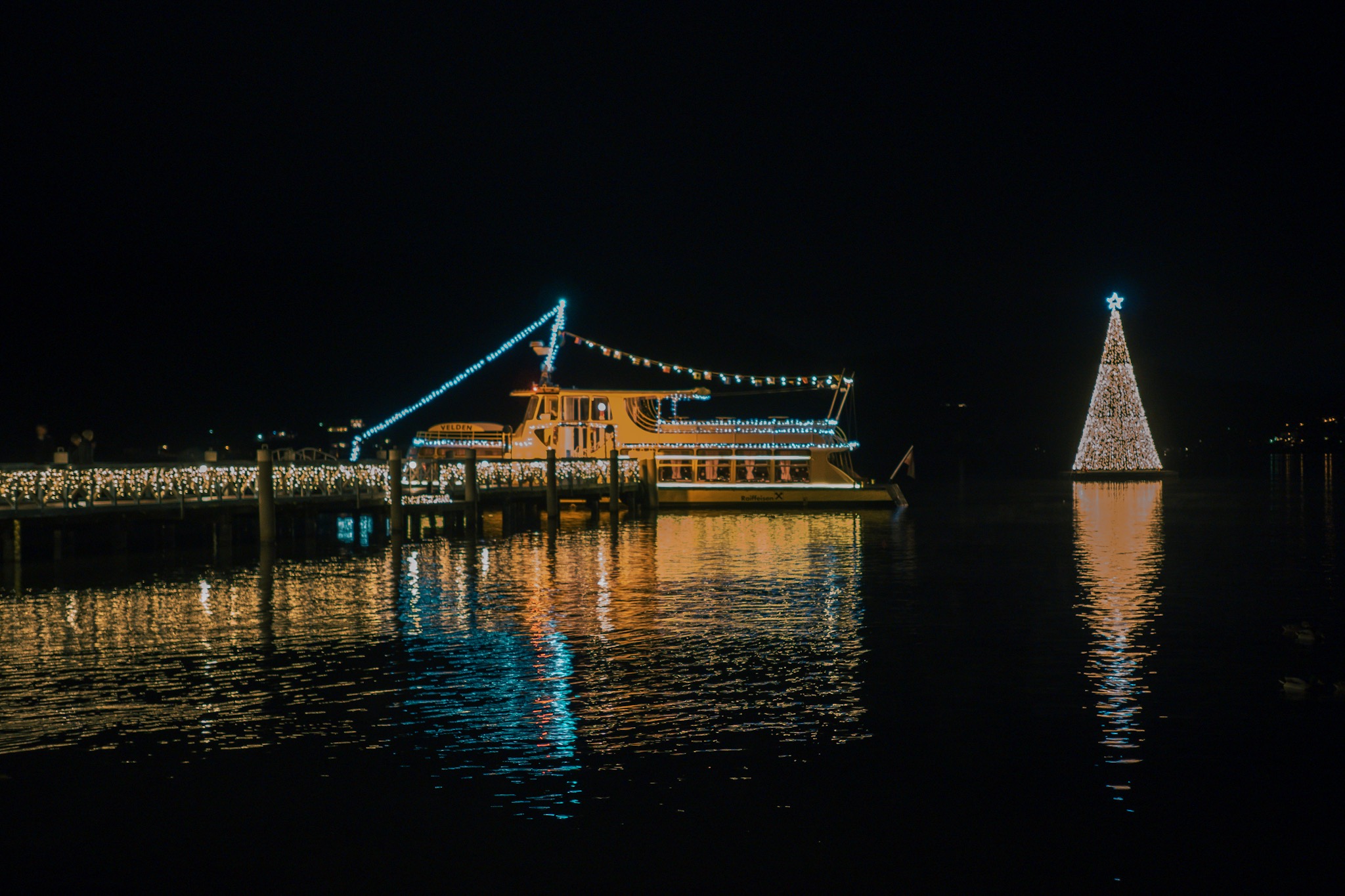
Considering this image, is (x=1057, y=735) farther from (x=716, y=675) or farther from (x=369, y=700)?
(x=369, y=700)

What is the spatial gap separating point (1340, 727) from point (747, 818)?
23.9 ft

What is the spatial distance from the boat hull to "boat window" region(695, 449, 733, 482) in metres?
1.27

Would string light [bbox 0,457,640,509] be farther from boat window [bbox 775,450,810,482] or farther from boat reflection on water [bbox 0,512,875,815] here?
boat window [bbox 775,450,810,482]

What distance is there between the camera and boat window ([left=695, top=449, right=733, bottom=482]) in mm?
54219

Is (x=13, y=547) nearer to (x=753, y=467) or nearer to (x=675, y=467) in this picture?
(x=675, y=467)

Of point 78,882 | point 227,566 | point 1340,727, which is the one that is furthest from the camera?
point 227,566

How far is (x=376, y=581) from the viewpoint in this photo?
84.8 ft

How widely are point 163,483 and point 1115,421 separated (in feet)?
196

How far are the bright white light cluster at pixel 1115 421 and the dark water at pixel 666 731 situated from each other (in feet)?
155

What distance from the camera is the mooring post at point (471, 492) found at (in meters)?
38.6

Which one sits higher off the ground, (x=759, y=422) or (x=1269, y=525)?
(x=759, y=422)

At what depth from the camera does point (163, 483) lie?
29.5 metres

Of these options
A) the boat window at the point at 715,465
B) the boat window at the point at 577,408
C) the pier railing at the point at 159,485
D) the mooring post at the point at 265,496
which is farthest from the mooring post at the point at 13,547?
the boat window at the point at 715,465

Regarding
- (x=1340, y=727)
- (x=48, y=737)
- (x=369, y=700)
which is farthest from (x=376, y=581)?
(x=1340, y=727)
